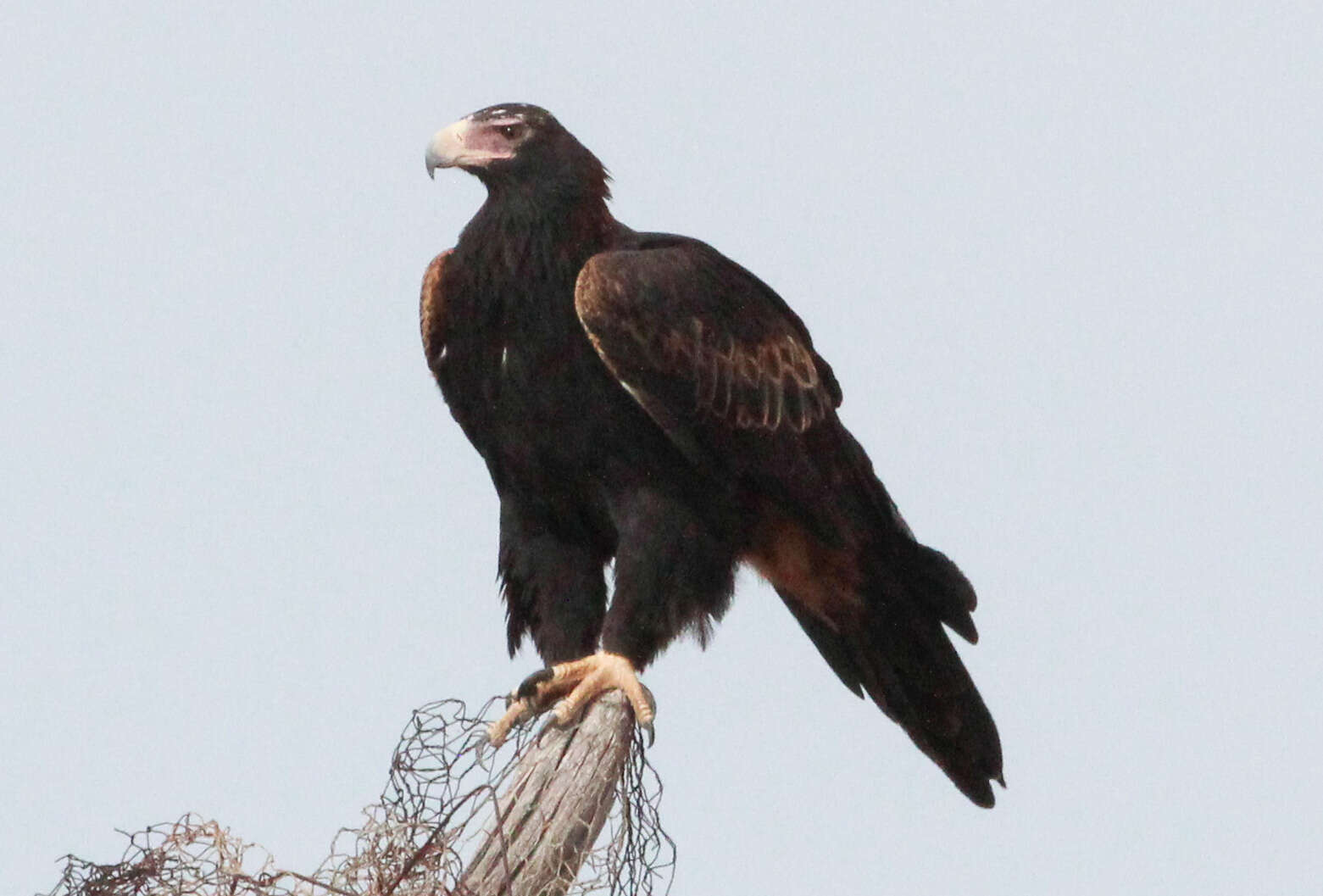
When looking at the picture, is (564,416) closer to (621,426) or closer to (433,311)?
(621,426)

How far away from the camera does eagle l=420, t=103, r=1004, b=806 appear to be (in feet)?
18.5

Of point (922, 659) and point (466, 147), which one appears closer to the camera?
point (466, 147)

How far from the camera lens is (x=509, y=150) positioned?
5793 millimetres

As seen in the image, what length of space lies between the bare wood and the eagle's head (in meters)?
1.49

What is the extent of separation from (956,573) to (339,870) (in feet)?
6.86

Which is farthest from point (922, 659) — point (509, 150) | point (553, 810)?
point (509, 150)

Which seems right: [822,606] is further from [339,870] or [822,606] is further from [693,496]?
[339,870]

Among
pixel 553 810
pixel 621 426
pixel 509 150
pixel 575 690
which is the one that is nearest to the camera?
pixel 553 810

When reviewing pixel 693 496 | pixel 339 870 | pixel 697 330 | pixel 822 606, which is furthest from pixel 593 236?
pixel 339 870

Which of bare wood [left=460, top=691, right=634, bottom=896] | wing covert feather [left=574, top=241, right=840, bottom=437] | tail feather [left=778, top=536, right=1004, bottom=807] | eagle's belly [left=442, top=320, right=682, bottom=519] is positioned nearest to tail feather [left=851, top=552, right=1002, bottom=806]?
tail feather [left=778, top=536, right=1004, bottom=807]

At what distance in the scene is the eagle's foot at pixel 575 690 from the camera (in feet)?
17.4

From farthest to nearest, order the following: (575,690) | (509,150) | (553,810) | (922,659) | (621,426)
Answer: (922,659) → (509,150) → (621,426) → (575,690) → (553,810)

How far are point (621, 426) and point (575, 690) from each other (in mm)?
763

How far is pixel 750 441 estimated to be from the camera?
19.1 feet
